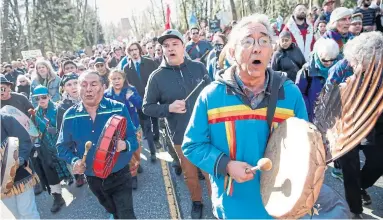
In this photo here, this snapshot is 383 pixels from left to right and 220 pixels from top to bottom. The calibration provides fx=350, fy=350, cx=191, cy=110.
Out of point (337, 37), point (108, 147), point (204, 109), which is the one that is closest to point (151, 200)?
point (108, 147)

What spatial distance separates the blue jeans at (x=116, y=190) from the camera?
3.46 m

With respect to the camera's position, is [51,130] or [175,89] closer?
[175,89]

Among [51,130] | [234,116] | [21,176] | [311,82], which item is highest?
[234,116]

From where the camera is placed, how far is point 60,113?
4.87 meters

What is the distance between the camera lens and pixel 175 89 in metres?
3.97

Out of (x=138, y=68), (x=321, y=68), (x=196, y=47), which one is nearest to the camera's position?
(x=321, y=68)

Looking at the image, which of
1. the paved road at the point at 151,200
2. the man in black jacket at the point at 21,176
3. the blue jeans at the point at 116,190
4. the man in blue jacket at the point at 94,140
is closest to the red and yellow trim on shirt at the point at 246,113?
the man in blue jacket at the point at 94,140

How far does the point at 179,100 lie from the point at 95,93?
2.83 ft

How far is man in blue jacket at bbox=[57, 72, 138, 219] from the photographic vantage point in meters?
3.42

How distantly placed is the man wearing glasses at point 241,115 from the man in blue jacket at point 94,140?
1469 millimetres

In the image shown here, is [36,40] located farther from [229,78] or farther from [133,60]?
[229,78]

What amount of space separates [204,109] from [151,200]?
3.06 metres

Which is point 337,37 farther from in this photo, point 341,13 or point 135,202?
point 135,202

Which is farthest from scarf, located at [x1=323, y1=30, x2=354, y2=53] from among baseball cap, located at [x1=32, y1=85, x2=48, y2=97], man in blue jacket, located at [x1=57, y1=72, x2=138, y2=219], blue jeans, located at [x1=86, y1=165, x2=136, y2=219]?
baseball cap, located at [x1=32, y1=85, x2=48, y2=97]
